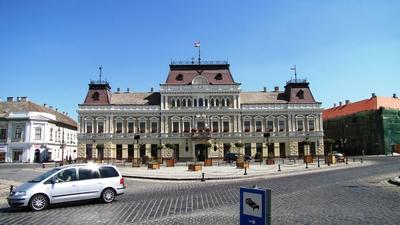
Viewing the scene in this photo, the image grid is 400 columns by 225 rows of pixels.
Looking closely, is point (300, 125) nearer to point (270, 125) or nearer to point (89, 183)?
point (270, 125)

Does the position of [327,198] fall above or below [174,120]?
below

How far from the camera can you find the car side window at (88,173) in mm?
15797

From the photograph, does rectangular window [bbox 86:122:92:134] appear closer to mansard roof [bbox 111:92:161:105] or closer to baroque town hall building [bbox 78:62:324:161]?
baroque town hall building [bbox 78:62:324:161]

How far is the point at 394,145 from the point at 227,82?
3303 cm

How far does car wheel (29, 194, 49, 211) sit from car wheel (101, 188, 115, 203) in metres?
2.26

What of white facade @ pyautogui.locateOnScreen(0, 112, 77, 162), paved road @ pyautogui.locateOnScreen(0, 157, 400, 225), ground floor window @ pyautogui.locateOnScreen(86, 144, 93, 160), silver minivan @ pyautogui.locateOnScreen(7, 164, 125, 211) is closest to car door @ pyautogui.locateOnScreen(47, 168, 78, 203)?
silver minivan @ pyautogui.locateOnScreen(7, 164, 125, 211)

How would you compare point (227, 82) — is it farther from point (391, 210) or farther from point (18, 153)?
point (391, 210)

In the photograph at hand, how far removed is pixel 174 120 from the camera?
210 ft

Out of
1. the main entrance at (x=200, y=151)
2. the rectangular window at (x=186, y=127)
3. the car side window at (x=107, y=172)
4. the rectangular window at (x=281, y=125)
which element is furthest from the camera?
the rectangular window at (x=281, y=125)

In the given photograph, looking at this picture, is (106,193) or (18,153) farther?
(18,153)

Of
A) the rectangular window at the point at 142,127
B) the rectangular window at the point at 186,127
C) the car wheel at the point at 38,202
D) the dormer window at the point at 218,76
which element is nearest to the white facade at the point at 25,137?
the rectangular window at the point at 142,127

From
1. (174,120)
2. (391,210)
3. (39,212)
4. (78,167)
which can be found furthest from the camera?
(174,120)

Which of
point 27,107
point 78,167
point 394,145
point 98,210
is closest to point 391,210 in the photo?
point 98,210

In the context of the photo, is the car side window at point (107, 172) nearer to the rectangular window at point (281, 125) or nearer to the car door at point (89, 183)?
the car door at point (89, 183)
